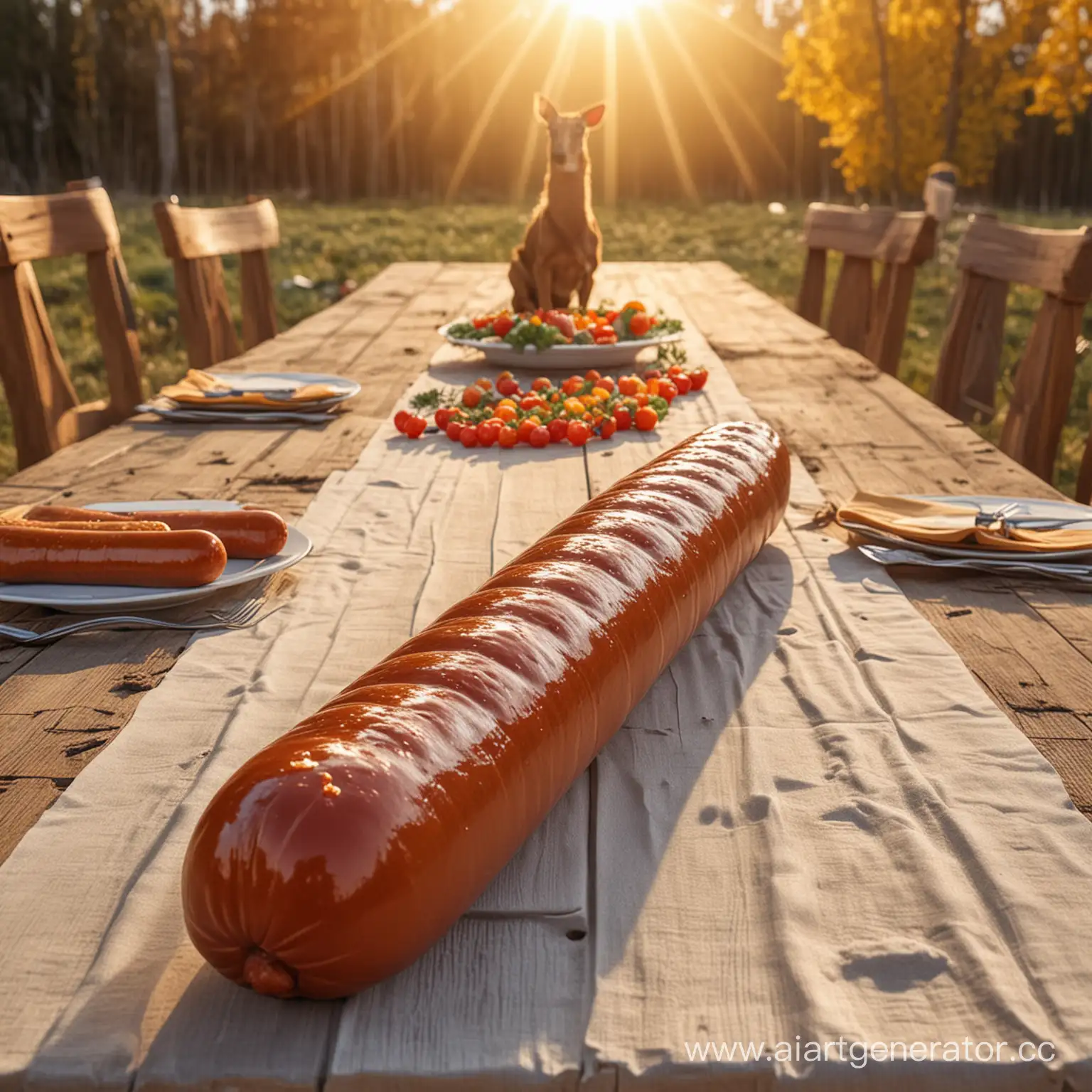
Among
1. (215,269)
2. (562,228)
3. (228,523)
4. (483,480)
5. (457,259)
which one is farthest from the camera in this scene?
(457,259)

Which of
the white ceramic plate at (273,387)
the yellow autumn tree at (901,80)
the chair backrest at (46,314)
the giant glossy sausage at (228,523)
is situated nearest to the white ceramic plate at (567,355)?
the white ceramic plate at (273,387)

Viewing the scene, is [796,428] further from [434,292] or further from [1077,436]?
[1077,436]

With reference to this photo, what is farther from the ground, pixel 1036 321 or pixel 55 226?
pixel 55 226

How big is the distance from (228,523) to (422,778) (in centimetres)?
99

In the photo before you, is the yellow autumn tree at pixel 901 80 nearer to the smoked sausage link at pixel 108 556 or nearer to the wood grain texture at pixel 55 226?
the wood grain texture at pixel 55 226

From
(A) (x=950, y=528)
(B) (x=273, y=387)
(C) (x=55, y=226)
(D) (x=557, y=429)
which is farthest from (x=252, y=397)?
(A) (x=950, y=528)

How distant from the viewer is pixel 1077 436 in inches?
258

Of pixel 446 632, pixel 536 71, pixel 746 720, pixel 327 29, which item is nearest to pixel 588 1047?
pixel 446 632

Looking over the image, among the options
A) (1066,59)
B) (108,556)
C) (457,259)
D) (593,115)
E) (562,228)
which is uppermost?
(1066,59)

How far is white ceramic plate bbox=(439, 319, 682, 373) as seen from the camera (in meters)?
3.61

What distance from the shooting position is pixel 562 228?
4152 millimetres

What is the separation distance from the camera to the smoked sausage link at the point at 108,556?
1.67m

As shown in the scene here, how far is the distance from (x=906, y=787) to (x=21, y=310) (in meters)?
2.98

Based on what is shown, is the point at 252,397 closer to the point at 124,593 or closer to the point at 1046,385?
the point at 124,593
